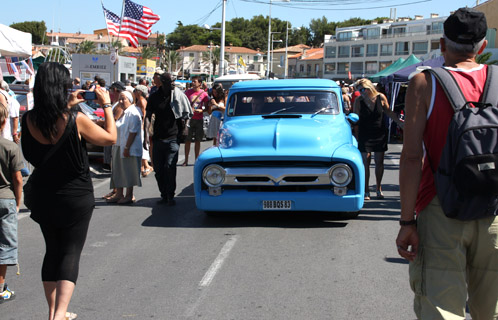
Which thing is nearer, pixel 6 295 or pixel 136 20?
pixel 6 295

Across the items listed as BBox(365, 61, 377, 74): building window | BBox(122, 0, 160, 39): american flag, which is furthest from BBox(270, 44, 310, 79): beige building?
BBox(122, 0, 160, 39): american flag

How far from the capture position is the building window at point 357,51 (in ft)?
346

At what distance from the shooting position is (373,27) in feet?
343

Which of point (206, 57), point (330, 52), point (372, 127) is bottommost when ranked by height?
point (372, 127)

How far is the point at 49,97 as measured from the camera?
3.65m

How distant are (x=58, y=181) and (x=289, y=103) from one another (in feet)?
18.3

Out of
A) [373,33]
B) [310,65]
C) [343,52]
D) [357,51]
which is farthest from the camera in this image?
[310,65]

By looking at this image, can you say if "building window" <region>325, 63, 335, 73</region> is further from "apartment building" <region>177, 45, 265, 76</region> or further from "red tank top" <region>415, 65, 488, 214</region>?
"red tank top" <region>415, 65, 488, 214</region>

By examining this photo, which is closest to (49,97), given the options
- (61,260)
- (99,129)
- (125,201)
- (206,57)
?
(99,129)

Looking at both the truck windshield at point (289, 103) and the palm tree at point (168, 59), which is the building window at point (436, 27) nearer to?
the palm tree at point (168, 59)

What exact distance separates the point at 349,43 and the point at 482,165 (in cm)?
10860

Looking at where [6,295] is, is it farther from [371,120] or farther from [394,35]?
[394,35]

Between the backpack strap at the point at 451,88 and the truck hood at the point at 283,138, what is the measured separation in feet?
14.9

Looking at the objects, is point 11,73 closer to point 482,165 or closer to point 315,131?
point 315,131
